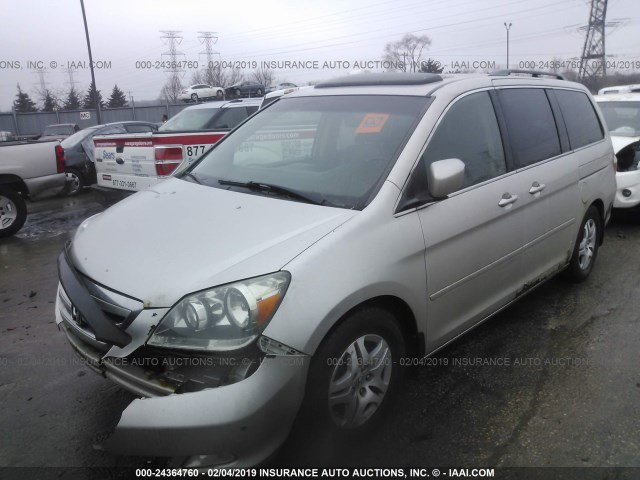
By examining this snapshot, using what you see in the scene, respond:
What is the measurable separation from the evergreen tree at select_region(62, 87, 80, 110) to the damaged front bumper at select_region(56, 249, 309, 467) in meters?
60.8

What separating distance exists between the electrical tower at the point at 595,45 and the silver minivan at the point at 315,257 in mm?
35832

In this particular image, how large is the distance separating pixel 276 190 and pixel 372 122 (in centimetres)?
70

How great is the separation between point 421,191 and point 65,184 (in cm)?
688

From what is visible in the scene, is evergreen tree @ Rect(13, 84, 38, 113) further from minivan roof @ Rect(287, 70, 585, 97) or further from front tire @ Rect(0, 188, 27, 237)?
minivan roof @ Rect(287, 70, 585, 97)

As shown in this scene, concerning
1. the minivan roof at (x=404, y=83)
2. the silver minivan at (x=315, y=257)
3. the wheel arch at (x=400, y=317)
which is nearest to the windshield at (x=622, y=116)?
the silver minivan at (x=315, y=257)

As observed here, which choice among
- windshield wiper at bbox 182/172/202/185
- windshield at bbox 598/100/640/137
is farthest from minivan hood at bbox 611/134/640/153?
windshield wiper at bbox 182/172/202/185

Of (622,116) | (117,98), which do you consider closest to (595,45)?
(622,116)

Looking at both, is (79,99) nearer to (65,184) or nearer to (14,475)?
(65,184)

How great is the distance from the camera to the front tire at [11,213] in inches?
290

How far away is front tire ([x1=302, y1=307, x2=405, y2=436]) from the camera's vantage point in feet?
7.09

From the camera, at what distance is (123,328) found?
210 centimetres

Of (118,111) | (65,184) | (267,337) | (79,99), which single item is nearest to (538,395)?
(267,337)

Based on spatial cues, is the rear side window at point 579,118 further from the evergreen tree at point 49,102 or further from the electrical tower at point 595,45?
the evergreen tree at point 49,102

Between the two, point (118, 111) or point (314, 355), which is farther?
point (118, 111)
